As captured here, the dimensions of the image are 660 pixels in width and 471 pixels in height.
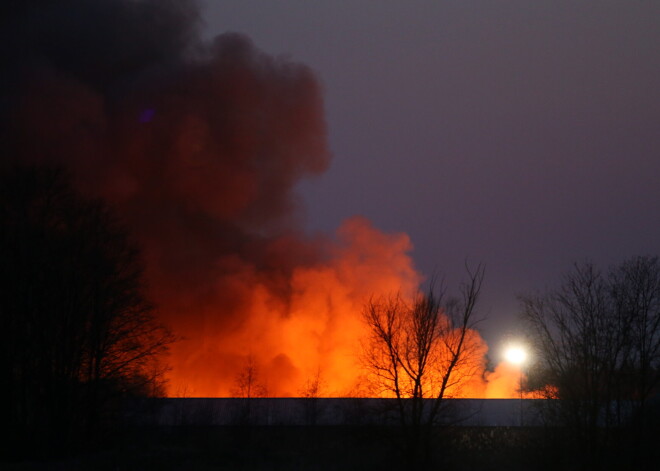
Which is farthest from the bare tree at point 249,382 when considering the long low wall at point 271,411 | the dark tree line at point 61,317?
the dark tree line at point 61,317

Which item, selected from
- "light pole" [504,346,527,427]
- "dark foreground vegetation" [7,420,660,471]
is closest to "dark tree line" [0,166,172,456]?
"dark foreground vegetation" [7,420,660,471]

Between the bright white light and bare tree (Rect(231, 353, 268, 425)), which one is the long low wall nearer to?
the bright white light

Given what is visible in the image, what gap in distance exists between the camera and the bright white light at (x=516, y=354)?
30.1 m

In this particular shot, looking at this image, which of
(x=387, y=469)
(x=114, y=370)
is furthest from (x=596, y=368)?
(x=114, y=370)

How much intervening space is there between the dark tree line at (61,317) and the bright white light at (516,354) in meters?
15.8

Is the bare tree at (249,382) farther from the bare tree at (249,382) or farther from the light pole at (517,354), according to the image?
the light pole at (517,354)

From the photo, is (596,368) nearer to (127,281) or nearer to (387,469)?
(387,469)

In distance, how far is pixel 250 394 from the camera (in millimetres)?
41094

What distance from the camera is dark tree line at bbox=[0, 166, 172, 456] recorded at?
3003 cm

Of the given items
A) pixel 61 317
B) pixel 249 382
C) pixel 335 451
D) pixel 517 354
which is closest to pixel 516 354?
pixel 517 354

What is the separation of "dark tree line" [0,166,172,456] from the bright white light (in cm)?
1581

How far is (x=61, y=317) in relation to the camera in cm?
3072

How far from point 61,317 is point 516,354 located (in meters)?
21.0

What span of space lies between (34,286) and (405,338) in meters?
16.8
